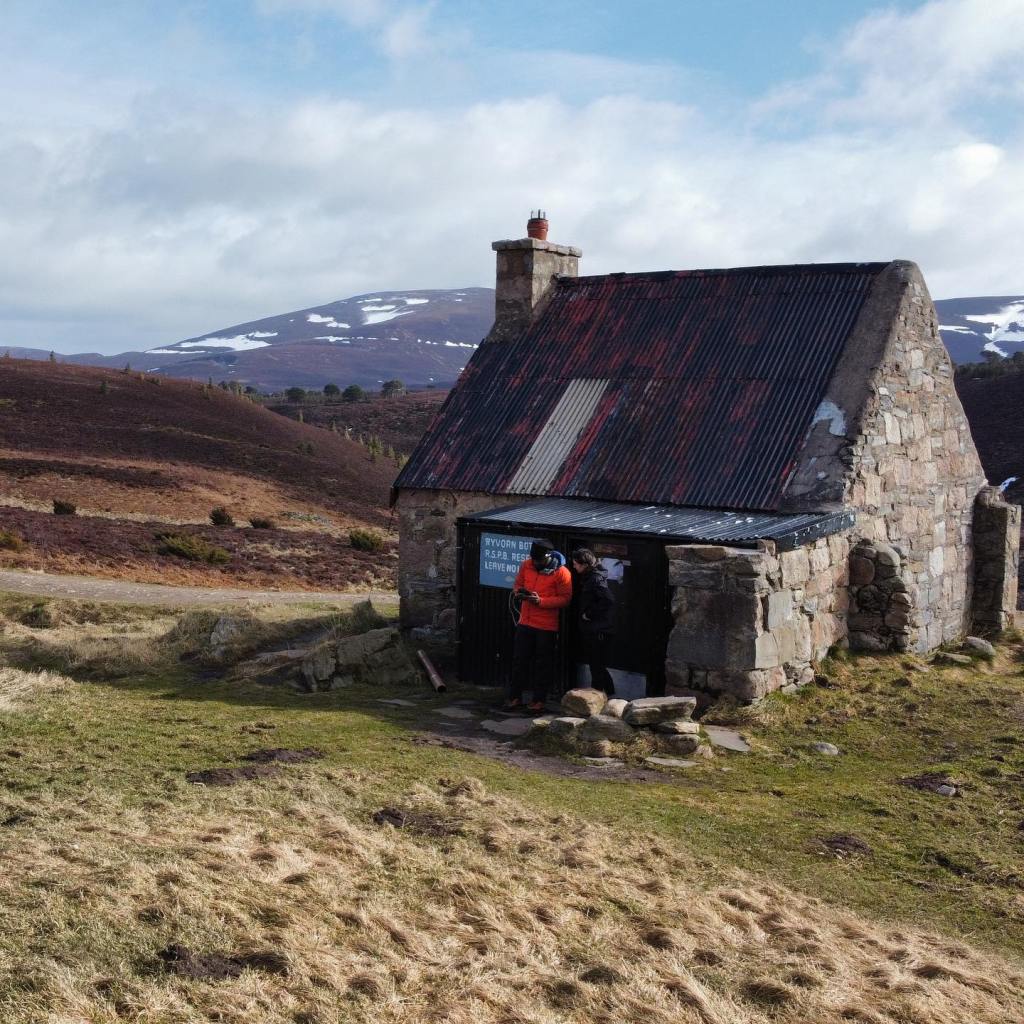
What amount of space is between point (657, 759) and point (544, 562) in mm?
3035

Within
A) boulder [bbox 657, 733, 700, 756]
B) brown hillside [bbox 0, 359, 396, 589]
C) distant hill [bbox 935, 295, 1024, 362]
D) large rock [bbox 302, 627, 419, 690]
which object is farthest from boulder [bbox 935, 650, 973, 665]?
distant hill [bbox 935, 295, 1024, 362]

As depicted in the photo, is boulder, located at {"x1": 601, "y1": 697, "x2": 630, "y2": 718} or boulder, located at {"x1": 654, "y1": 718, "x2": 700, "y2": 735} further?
boulder, located at {"x1": 601, "y1": 697, "x2": 630, "y2": 718}

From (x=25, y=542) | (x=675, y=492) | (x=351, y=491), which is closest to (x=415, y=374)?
(x=351, y=491)

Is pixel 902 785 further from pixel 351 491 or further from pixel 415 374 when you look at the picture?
pixel 415 374

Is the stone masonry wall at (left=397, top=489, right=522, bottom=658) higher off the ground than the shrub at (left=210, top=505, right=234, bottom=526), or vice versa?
the stone masonry wall at (left=397, top=489, right=522, bottom=658)

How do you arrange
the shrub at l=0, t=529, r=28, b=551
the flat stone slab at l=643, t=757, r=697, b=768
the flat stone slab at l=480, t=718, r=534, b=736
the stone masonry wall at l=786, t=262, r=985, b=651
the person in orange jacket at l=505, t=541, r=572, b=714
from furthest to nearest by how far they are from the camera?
1. the shrub at l=0, t=529, r=28, b=551
2. the stone masonry wall at l=786, t=262, r=985, b=651
3. the person in orange jacket at l=505, t=541, r=572, b=714
4. the flat stone slab at l=480, t=718, r=534, b=736
5. the flat stone slab at l=643, t=757, r=697, b=768

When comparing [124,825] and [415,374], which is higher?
[415,374]

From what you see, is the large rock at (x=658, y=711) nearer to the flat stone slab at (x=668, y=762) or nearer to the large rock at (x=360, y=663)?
the flat stone slab at (x=668, y=762)

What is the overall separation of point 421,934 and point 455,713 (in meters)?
6.34

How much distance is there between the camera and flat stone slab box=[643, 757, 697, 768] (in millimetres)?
10328

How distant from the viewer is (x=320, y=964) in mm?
5727

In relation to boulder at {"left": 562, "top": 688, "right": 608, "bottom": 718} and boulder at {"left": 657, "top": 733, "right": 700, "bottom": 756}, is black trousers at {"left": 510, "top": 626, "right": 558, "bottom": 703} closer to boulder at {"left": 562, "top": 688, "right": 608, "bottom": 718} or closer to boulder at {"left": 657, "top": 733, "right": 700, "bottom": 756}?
boulder at {"left": 562, "top": 688, "right": 608, "bottom": 718}

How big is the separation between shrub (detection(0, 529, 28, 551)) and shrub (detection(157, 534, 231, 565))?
345 centimetres

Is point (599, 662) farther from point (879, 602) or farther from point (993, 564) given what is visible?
point (993, 564)
